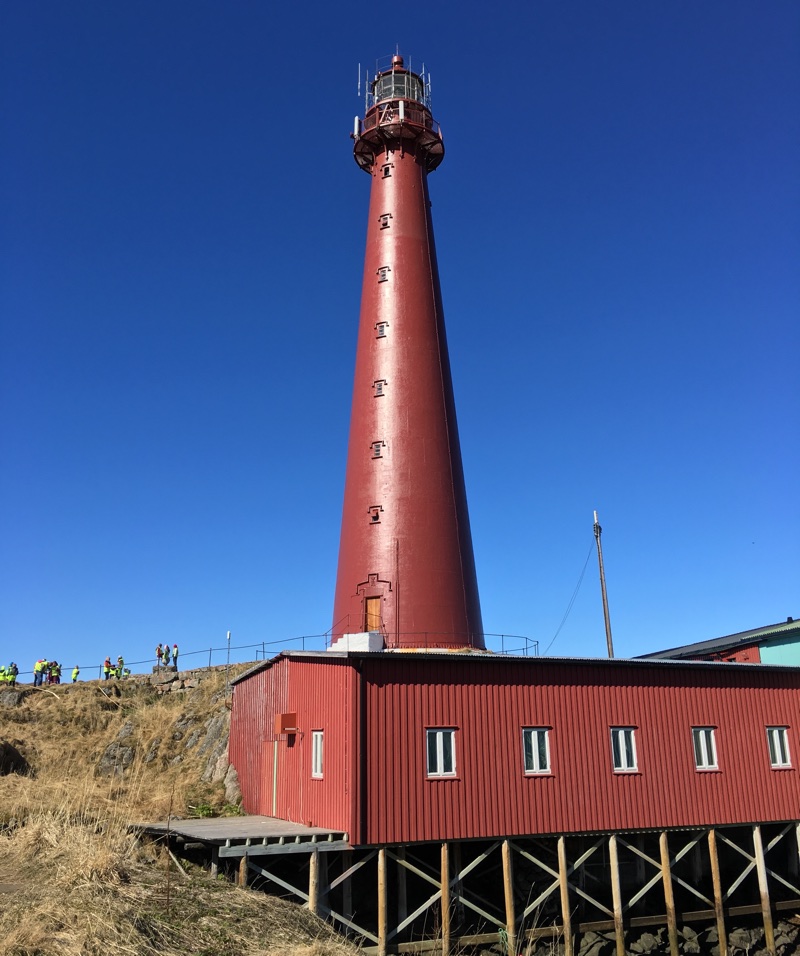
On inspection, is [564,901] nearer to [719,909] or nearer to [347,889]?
[719,909]

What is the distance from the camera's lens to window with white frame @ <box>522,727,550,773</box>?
21.1 m

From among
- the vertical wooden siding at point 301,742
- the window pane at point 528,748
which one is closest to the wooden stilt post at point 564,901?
the window pane at point 528,748

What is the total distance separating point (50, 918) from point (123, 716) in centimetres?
2427

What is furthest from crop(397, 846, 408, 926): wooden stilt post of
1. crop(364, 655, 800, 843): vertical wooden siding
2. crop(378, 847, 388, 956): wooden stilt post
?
crop(364, 655, 800, 843): vertical wooden siding

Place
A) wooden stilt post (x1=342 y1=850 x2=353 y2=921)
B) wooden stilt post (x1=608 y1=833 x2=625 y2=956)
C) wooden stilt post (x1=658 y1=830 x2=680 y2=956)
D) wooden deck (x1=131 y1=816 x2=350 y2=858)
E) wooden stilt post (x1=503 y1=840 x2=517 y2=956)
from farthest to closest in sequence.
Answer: wooden stilt post (x1=658 y1=830 x2=680 y2=956), wooden stilt post (x1=608 y1=833 x2=625 y2=956), wooden stilt post (x1=503 y1=840 x2=517 y2=956), wooden stilt post (x1=342 y1=850 x2=353 y2=921), wooden deck (x1=131 y1=816 x2=350 y2=858)

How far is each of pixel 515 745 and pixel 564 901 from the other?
3776 mm

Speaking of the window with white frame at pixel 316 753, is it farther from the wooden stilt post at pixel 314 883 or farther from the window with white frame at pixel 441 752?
the window with white frame at pixel 441 752

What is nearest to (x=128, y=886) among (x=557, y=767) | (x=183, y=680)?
(x=557, y=767)

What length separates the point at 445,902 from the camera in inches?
737

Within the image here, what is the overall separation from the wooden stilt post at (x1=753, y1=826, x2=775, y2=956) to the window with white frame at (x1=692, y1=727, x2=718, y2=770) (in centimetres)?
226

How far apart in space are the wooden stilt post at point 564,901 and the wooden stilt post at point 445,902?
10.0ft

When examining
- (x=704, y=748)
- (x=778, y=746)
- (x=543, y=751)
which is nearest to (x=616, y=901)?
(x=543, y=751)

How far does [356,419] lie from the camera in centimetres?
2858

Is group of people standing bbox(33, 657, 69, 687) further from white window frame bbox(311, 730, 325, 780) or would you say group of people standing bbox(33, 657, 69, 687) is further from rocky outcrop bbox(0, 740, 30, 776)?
white window frame bbox(311, 730, 325, 780)
